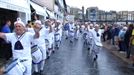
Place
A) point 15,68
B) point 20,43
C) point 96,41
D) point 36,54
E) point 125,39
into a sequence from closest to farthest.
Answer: point 15,68
point 20,43
point 36,54
point 96,41
point 125,39

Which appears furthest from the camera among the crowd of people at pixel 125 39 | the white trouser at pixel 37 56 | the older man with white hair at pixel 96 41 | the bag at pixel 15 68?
the older man with white hair at pixel 96 41

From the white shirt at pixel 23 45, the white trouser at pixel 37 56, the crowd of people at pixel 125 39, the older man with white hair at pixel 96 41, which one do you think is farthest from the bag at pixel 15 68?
the older man with white hair at pixel 96 41

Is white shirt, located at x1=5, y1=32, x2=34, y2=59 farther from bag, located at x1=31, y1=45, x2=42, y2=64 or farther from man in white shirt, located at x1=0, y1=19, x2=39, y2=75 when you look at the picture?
bag, located at x1=31, y1=45, x2=42, y2=64

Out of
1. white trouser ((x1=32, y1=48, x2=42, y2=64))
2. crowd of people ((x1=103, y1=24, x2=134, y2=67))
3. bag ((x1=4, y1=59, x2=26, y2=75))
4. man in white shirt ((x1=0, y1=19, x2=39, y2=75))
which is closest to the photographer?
bag ((x1=4, y1=59, x2=26, y2=75))

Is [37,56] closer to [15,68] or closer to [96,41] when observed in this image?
[15,68]

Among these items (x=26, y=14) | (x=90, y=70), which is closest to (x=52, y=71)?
(x=90, y=70)

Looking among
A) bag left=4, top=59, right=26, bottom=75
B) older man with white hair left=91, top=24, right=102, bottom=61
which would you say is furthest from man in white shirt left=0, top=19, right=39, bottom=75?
older man with white hair left=91, top=24, right=102, bottom=61

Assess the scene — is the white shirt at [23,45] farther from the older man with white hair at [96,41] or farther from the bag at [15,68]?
the older man with white hair at [96,41]

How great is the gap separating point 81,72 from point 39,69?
1.76 metres

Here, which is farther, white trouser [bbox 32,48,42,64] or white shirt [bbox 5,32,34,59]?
white trouser [bbox 32,48,42,64]

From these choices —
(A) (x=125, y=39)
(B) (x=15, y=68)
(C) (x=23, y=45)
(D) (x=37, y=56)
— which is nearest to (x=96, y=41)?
(A) (x=125, y=39)

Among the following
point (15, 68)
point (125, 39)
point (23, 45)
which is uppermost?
point (23, 45)

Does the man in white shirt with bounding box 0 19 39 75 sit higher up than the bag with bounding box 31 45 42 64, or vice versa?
the man in white shirt with bounding box 0 19 39 75

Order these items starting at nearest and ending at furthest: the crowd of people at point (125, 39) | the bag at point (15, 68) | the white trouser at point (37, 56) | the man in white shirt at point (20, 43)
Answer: the bag at point (15, 68), the man in white shirt at point (20, 43), the white trouser at point (37, 56), the crowd of people at point (125, 39)
